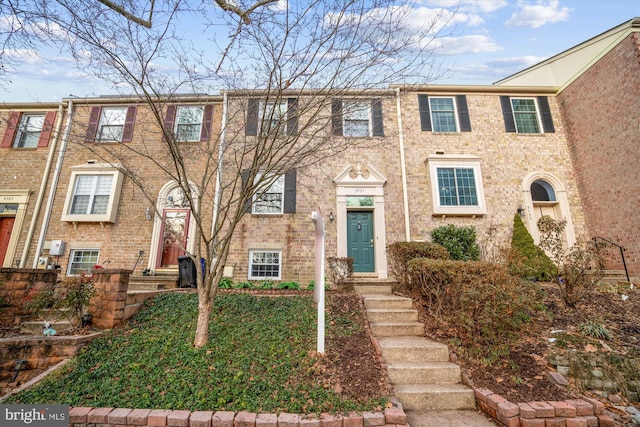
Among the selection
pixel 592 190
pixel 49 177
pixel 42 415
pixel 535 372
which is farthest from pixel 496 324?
pixel 49 177

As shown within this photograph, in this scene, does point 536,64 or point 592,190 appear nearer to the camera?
point 592,190

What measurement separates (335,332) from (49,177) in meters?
11.0

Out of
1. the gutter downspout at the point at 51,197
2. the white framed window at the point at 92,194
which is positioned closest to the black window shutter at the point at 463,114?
the white framed window at the point at 92,194

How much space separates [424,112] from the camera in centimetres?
953

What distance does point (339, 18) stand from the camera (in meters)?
4.16

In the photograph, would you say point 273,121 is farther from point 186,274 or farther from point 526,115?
point 526,115

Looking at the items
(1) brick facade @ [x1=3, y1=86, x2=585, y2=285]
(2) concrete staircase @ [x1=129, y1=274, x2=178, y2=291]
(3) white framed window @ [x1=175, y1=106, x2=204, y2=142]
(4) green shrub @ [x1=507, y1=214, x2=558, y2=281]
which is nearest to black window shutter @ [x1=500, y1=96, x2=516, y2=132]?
(1) brick facade @ [x1=3, y1=86, x2=585, y2=285]

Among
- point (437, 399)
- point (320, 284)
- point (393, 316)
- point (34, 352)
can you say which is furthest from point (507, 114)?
point (34, 352)

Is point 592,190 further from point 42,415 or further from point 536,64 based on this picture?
point 42,415

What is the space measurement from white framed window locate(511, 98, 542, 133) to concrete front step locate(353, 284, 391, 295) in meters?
7.99

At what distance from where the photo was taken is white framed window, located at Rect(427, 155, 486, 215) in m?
8.60

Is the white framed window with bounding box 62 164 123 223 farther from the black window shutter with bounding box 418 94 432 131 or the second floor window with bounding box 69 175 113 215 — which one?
the black window shutter with bounding box 418 94 432 131

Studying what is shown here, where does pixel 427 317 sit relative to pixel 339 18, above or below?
below

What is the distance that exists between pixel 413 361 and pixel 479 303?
118 centimetres
